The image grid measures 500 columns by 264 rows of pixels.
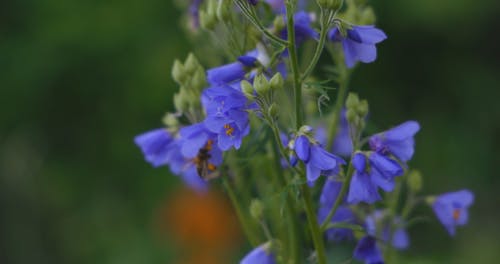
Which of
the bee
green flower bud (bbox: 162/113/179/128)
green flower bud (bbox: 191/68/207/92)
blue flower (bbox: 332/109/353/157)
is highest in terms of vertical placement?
green flower bud (bbox: 191/68/207/92)

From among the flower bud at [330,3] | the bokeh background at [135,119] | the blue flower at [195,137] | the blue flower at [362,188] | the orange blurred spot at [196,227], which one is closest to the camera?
the flower bud at [330,3]

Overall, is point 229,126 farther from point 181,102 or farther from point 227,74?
point 181,102

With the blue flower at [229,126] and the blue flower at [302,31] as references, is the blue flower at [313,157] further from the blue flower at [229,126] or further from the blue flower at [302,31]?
the blue flower at [302,31]

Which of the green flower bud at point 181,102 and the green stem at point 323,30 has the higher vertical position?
the green flower bud at point 181,102

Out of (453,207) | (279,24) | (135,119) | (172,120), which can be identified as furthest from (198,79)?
(135,119)

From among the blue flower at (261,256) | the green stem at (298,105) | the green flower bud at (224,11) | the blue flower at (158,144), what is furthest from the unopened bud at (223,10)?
the blue flower at (261,256)

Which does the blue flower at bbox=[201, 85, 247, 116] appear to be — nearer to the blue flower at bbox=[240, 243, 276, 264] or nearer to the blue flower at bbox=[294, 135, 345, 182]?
the blue flower at bbox=[294, 135, 345, 182]

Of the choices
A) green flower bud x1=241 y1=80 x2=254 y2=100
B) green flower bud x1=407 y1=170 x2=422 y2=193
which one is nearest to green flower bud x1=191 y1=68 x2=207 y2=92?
green flower bud x1=241 y1=80 x2=254 y2=100
